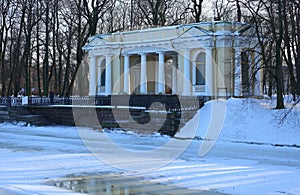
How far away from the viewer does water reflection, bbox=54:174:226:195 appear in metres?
9.81

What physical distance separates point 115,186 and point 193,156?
561 cm

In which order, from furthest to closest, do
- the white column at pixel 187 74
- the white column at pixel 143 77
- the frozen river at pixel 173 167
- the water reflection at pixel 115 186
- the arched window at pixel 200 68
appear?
1. the white column at pixel 143 77
2. the white column at pixel 187 74
3. the arched window at pixel 200 68
4. the frozen river at pixel 173 167
5. the water reflection at pixel 115 186

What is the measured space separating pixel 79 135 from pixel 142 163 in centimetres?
1085

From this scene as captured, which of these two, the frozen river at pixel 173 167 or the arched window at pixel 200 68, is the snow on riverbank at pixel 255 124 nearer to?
the frozen river at pixel 173 167

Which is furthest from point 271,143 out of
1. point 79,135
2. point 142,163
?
point 79,135

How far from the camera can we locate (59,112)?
3153cm

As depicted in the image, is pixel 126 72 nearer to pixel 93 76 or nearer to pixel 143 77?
pixel 143 77

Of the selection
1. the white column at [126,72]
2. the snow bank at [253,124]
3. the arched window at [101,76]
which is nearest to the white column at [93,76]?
the arched window at [101,76]

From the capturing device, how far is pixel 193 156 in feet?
51.2

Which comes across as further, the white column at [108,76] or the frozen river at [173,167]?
the white column at [108,76]

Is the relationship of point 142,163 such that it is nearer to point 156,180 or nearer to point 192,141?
point 156,180

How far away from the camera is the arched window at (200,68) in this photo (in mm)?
33750

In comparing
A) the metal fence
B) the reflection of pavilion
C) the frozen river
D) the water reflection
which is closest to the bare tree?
the reflection of pavilion

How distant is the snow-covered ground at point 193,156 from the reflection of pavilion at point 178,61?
380 centimetres
